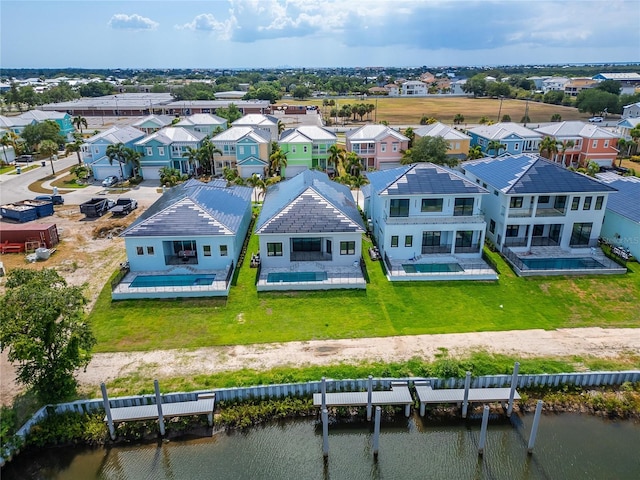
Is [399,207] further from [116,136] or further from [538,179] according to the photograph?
[116,136]

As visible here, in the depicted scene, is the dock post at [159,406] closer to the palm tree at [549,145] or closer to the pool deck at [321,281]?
the pool deck at [321,281]

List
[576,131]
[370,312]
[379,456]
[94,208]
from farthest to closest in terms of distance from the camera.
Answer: [576,131], [94,208], [370,312], [379,456]

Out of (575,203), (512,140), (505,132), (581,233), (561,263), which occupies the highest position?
(505,132)

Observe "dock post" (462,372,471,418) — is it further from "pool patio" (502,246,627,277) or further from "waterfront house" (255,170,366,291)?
"pool patio" (502,246,627,277)

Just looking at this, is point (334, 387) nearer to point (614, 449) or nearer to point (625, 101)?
point (614, 449)

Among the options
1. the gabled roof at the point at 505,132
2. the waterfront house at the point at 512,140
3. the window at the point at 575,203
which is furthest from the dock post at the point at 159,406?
the gabled roof at the point at 505,132

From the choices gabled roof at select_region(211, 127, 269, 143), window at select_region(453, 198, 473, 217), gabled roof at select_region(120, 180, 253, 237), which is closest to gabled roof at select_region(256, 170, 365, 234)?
gabled roof at select_region(120, 180, 253, 237)

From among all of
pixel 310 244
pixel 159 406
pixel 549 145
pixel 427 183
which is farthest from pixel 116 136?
pixel 549 145

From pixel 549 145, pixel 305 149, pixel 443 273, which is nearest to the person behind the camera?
pixel 443 273

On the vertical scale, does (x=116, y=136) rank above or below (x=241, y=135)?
above

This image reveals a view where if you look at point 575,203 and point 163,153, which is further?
point 163,153
